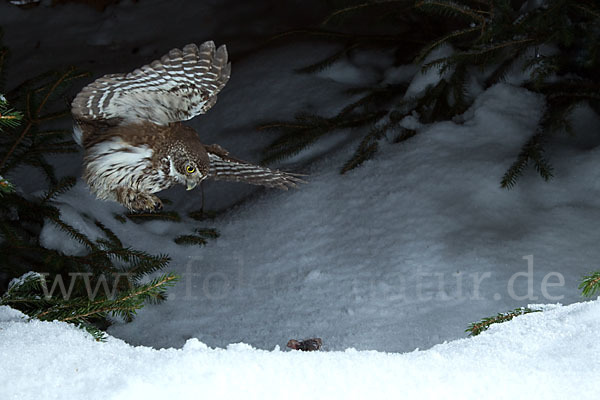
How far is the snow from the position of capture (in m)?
0.99

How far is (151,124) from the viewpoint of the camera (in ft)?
6.18

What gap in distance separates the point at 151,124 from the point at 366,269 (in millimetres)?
1152

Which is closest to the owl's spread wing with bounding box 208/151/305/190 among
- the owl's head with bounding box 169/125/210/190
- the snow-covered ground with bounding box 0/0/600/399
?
the owl's head with bounding box 169/125/210/190

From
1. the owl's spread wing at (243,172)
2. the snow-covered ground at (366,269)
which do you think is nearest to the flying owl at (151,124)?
the owl's spread wing at (243,172)

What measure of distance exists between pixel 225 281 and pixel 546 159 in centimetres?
160

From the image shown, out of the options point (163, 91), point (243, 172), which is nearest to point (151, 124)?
point (163, 91)

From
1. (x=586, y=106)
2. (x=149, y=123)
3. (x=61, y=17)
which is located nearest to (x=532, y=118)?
(x=586, y=106)

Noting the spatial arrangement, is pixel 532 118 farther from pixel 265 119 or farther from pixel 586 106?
pixel 265 119

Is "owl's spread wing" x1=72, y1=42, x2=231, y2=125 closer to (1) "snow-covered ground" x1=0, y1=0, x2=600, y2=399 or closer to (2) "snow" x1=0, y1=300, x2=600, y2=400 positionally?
(1) "snow-covered ground" x1=0, y1=0, x2=600, y2=399

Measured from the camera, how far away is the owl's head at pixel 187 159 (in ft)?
6.10

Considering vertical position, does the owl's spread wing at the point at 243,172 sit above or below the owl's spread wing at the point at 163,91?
below

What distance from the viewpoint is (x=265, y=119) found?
3.76 m

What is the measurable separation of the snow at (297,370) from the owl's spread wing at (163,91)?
0.83m

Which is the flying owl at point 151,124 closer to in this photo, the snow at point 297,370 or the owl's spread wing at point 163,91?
the owl's spread wing at point 163,91
